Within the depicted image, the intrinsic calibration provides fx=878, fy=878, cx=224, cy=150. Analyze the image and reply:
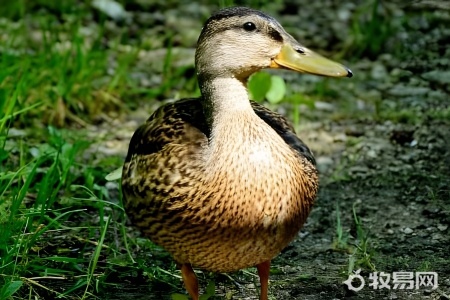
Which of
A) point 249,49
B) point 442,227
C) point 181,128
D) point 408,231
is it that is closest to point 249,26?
point 249,49

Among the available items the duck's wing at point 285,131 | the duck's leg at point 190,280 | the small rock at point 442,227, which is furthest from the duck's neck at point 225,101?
the small rock at point 442,227

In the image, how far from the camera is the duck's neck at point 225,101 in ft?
11.6

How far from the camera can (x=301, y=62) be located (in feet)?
11.8

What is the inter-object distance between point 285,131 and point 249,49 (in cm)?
52

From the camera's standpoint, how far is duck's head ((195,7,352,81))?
3559mm

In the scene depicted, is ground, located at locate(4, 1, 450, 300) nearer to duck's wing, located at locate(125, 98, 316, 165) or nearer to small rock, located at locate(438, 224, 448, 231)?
small rock, located at locate(438, 224, 448, 231)

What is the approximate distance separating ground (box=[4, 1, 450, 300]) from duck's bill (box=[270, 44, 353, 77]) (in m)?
1.01

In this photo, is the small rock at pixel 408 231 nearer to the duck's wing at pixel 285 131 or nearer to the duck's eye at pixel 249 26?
the duck's wing at pixel 285 131

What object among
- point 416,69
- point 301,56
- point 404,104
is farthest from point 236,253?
point 416,69

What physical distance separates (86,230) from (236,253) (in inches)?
49.9

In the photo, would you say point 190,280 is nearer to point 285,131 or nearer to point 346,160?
point 285,131

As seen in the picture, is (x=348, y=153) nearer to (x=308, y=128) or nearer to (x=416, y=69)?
(x=308, y=128)

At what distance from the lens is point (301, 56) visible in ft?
11.8

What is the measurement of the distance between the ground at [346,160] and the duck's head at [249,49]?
3.22 feet
